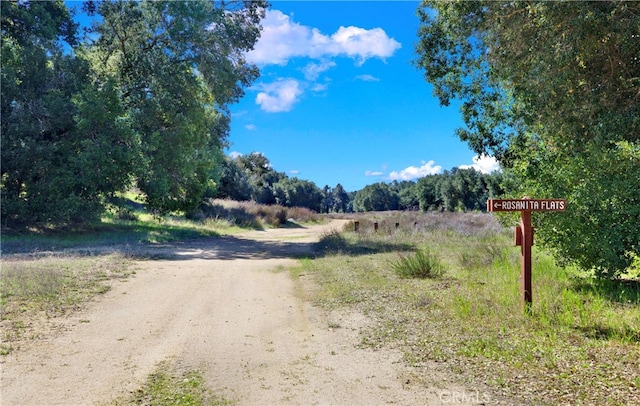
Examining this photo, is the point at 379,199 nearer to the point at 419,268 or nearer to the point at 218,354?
the point at 419,268

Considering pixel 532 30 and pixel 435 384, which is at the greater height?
pixel 532 30

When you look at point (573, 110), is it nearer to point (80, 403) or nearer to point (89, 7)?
point (80, 403)

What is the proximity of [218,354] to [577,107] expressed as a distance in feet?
25.4

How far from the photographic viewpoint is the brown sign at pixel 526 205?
235 inches

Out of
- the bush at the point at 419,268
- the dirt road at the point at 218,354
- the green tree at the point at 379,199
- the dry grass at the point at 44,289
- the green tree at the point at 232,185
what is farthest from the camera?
the green tree at the point at 379,199

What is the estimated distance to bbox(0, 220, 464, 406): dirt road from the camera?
12.4ft

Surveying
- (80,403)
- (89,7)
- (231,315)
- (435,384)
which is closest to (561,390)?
(435,384)

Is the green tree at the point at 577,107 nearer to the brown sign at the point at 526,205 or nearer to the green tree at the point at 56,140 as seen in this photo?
the brown sign at the point at 526,205

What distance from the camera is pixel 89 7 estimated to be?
69.5 ft

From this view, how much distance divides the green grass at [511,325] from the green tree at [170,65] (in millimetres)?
12819

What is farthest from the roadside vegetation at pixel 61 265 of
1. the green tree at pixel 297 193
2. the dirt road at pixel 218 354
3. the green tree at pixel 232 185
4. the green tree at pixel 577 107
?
the green tree at pixel 297 193

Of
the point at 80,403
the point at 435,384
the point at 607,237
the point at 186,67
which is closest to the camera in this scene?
the point at 80,403

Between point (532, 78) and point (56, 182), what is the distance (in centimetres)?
1674

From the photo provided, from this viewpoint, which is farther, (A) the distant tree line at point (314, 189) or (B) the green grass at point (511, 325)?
(A) the distant tree line at point (314, 189)
